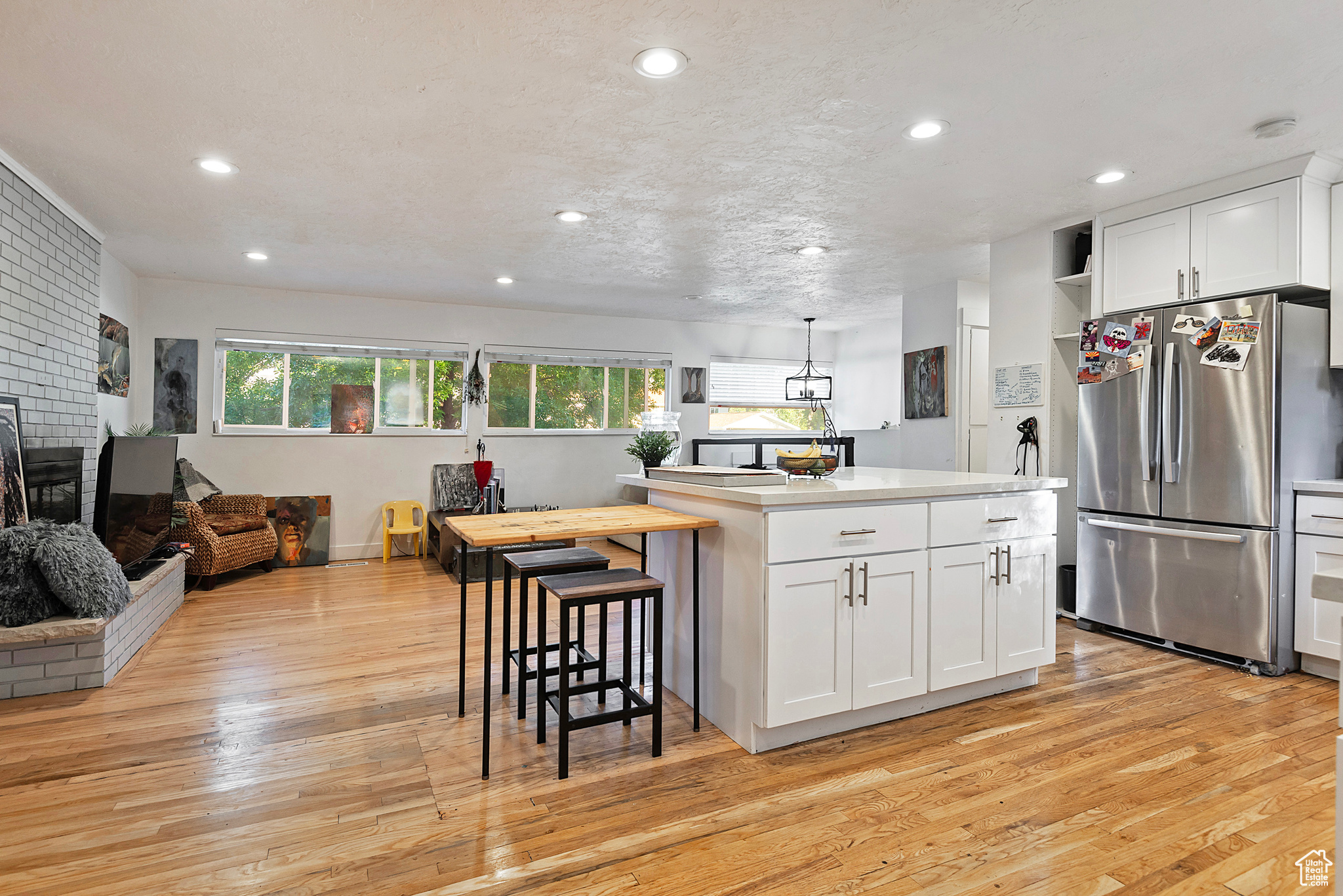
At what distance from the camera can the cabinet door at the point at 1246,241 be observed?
3.10 metres

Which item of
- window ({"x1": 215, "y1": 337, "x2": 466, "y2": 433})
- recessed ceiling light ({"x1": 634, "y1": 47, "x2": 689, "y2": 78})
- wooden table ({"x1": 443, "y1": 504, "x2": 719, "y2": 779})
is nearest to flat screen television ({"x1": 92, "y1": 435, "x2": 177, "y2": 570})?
window ({"x1": 215, "y1": 337, "x2": 466, "y2": 433})

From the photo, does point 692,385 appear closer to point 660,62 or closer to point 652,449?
Answer: point 652,449

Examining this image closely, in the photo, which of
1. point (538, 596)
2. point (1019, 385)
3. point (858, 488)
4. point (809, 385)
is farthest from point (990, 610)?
point (809, 385)

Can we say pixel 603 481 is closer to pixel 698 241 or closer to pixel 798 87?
pixel 698 241

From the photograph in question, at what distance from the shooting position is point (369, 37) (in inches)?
84.9

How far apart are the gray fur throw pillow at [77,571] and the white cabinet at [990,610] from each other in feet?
11.3

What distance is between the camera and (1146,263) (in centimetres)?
364

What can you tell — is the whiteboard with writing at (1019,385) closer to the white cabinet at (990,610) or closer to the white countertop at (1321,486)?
the white countertop at (1321,486)

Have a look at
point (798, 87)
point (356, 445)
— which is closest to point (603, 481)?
point (356, 445)

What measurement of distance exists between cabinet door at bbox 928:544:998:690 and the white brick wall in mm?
4205

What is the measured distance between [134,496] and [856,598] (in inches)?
156

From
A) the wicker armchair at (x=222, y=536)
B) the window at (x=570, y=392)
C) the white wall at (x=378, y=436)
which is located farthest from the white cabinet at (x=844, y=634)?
the window at (x=570, y=392)

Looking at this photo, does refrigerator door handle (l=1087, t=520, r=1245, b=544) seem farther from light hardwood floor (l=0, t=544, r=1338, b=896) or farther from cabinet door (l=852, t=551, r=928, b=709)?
cabinet door (l=852, t=551, r=928, b=709)

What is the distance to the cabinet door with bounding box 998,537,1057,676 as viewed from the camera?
110 inches
